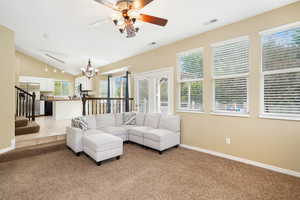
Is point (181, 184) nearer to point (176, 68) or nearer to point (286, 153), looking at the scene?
point (286, 153)

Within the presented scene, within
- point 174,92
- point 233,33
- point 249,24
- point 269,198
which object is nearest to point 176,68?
point 174,92

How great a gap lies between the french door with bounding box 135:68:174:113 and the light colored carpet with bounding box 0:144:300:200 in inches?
70.7

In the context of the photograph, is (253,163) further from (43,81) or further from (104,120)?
(43,81)

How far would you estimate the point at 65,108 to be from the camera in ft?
21.4

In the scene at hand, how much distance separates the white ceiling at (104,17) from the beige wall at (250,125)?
0.63 feet

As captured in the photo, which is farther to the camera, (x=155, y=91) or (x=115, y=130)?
(x=155, y=91)

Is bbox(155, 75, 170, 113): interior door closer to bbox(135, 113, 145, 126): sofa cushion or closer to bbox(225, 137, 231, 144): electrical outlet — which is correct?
bbox(135, 113, 145, 126): sofa cushion

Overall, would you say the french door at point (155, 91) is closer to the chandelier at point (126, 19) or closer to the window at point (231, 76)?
the window at point (231, 76)

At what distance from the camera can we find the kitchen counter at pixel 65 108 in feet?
20.6

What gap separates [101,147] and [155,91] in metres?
2.66

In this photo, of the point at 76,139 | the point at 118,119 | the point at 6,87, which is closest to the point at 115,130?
the point at 118,119

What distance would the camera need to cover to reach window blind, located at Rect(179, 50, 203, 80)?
372cm

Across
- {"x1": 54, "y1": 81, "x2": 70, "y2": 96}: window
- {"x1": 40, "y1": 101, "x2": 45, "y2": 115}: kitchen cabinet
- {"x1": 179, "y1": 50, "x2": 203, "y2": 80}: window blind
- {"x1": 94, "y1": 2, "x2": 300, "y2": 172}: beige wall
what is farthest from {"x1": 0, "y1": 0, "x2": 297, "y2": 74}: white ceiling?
{"x1": 54, "y1": 81, "x2": 70, "y2": 96}: window

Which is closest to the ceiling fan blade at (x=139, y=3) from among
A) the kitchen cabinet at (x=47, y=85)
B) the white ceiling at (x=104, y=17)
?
the white ceiling at (x=104, y=17)
